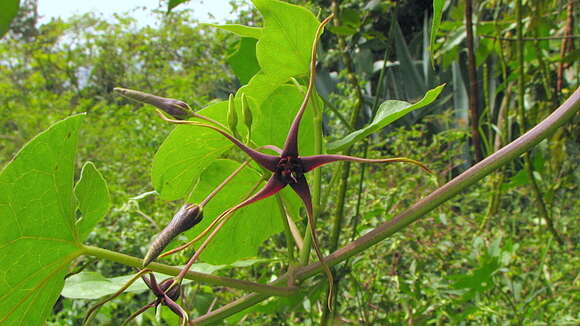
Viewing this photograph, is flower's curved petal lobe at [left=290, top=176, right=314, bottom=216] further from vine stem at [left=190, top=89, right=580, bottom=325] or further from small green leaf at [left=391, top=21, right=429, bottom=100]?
small green leaf at [left=391, top=21, right=429, bottom=100]

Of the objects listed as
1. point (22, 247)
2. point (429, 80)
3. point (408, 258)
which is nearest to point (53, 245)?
point (22, 247)

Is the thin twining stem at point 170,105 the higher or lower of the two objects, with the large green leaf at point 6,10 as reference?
lower

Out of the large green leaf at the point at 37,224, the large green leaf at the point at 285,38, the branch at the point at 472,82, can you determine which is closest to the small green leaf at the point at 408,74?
the branch at the point at 472,82

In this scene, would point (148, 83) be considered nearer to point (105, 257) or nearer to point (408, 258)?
point (408, 258)

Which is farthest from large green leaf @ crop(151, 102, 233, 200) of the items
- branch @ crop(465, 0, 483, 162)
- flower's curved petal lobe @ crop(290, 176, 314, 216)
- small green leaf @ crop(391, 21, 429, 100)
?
small green leaf @ crop(391, 21, 429, 100)

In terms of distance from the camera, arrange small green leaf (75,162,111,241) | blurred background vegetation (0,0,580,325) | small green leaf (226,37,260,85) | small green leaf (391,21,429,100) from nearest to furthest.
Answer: small green leaf (75,162,111,241) < small green leaf (226,37,260,85) < blurred background vegetation (0,0,580,325) < small green leaf (391,21,429,100)

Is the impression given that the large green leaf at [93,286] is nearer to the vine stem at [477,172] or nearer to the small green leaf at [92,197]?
the small green leaf at [92,197]

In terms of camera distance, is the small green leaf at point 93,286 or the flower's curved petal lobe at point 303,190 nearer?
the flower's curved petal lobe at point 303,190
